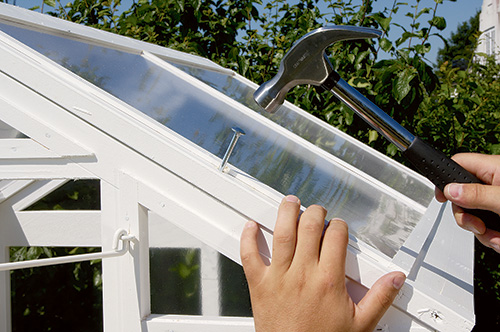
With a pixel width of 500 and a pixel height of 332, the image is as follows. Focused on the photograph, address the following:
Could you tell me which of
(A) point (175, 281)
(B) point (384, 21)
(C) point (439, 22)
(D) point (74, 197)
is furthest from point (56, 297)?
(C) point (439, 22)

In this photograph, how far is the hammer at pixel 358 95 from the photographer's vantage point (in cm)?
91

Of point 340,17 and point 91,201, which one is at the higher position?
point 340,17

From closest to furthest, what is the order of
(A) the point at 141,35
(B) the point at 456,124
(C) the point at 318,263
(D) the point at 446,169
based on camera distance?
(C) the point at 318,263 < (D) the point at 446,169 < (B) the point at 456,124 < (A) the point at 141,35

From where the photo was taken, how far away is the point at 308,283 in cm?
76

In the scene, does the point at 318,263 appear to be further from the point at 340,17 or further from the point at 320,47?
the point at 340,17

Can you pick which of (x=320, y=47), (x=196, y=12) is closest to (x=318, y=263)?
(x=320, y=47)

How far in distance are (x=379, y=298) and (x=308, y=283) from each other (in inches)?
4.8

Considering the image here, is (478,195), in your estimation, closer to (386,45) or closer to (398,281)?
(398,281)

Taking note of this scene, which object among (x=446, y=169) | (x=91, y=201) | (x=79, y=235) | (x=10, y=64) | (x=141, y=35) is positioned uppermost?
(x=141, y=35)

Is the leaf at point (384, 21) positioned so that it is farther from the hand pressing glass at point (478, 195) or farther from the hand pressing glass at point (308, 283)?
the hand pressing glass at point (308, 283)

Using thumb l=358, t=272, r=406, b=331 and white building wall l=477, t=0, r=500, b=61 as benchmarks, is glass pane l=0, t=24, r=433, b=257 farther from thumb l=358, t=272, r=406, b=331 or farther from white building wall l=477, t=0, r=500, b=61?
white building wall l=477, t=0, r=500, b=61

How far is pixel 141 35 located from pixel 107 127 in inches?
80.6

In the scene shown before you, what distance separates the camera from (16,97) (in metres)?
0.97

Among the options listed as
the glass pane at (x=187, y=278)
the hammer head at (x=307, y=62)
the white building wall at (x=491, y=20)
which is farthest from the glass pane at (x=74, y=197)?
the white building wall at (x=491, y=20)
